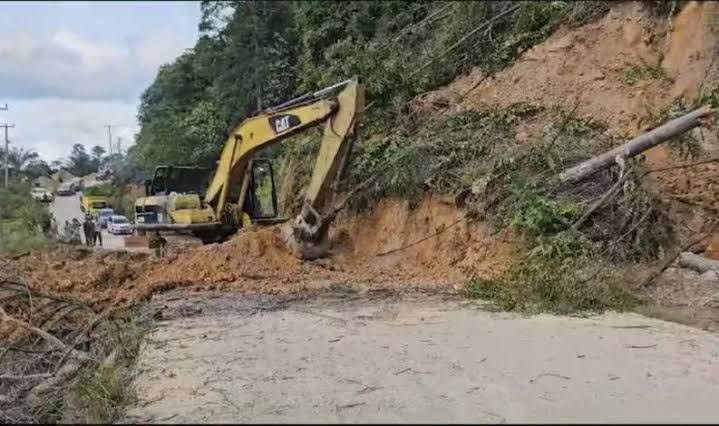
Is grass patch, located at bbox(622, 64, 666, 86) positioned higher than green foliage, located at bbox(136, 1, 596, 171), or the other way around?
green foliage, located at bbox(136, 1, 596, 171)

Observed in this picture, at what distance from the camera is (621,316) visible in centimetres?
880

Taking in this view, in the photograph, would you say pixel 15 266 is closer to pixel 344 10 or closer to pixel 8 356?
pixel 8 356

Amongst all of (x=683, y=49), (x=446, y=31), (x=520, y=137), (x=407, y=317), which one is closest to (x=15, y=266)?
(x=407, y=317)

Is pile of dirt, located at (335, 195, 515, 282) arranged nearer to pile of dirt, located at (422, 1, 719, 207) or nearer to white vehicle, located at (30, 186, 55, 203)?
pile of dirt, located at (422, 1, 719, 207)

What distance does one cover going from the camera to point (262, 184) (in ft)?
50.0

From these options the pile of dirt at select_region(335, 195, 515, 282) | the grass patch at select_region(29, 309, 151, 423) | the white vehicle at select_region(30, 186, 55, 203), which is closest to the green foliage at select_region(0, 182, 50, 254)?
the white vehicle at select_region(30, 186, 55, 203)

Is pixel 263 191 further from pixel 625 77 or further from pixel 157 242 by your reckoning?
pixel 625 77

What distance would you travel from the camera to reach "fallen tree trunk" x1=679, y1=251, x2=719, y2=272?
10.0 meters

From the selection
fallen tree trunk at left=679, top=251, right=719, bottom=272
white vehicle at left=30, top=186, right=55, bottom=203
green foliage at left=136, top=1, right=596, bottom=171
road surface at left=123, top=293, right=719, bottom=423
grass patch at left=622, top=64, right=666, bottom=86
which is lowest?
road surface at left=123, top=293, right=719, bottom=423

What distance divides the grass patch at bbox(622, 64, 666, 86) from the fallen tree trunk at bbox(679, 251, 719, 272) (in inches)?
171

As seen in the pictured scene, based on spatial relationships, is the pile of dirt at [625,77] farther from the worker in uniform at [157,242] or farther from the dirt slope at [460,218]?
the worker in uniform at [157,242]

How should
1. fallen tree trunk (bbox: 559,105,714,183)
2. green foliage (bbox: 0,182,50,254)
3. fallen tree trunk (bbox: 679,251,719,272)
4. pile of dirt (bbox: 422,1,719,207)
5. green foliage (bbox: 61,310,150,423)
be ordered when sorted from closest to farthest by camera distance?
green foliage (bbox: 61,310,150,423), fallen tree trunk (bbox: 679,251,719,272), fallen tree trunk (bbox: 559,105,714,183), pile of dirt (bbox: 422,1,719,207), green foliage (bbox: 0,182,50,254)

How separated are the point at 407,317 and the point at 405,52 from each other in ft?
29.2

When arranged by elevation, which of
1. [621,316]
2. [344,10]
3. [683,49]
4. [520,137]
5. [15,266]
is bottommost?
[621,316]
